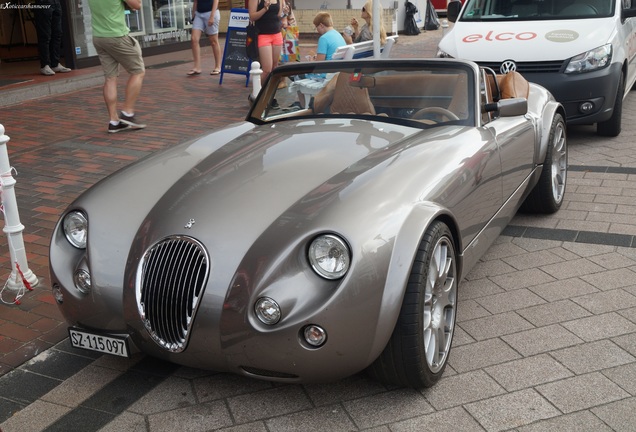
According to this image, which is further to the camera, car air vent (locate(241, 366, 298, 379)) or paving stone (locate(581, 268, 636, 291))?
paving stone (locate(581, 268, 636, 291))

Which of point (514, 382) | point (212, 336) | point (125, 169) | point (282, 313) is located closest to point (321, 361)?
point (282, 313)

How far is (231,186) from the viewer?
3.58 meters

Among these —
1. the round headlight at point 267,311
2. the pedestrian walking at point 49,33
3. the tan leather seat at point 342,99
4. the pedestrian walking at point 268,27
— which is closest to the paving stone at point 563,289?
the tan leather seat at point 342,99

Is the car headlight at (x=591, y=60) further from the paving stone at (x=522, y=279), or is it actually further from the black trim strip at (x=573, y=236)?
the paving stone at (x=522, y=279)

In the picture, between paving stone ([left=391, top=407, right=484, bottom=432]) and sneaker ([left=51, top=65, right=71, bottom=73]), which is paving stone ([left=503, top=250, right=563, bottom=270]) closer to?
paving stone ([left=391, top=407, right=484, bottom=432])

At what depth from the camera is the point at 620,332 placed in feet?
12.7

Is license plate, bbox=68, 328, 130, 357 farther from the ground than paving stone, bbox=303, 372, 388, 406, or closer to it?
farther from the ground

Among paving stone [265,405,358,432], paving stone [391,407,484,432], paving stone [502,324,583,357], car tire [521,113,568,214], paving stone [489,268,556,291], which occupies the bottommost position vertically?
paving stone [489,268,556,291]

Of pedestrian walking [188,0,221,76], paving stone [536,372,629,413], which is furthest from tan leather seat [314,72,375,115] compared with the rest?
pedestrian walking [188,0,221,76]

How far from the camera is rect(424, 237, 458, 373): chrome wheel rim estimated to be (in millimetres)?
3316

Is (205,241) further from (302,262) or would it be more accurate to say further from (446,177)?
(446,177)

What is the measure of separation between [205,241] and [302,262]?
45cm

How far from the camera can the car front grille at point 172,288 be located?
312cm

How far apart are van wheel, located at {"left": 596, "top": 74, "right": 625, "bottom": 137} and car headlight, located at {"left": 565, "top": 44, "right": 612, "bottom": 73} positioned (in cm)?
44
